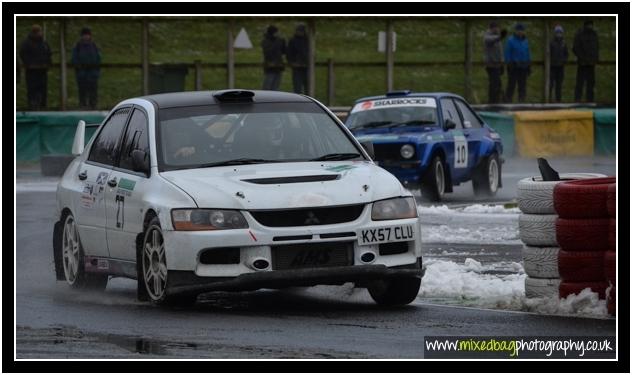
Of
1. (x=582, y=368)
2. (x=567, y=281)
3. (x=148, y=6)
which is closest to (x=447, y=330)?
(x=567, y=281)

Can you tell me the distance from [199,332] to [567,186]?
253 cm

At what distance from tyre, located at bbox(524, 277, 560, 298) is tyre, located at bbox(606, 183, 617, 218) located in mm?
747

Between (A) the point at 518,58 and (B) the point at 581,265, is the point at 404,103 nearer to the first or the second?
(A) the point at 518,58

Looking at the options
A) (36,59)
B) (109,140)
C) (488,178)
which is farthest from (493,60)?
(109,140)

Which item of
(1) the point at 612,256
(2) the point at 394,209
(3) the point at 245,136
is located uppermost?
(3) the point at 245,136

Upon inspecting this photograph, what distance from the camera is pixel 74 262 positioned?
12039 millimetres

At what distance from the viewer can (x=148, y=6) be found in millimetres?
12438

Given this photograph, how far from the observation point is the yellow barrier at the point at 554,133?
31.2 m

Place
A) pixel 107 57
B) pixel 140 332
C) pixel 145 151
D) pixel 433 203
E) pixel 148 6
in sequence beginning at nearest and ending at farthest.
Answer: pixel 140 332, pixel 145 151, pixel 148 6, pixel 433 203, pixel 107 57

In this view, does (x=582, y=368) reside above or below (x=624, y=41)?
below

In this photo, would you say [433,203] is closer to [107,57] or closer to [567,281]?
[567,281]

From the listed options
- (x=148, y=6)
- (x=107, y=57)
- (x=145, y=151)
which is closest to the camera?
(x=145, y=151)

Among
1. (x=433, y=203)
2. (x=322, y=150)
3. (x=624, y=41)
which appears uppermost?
(x=624, y=41)

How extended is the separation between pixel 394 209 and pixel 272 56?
2088 centimetres
